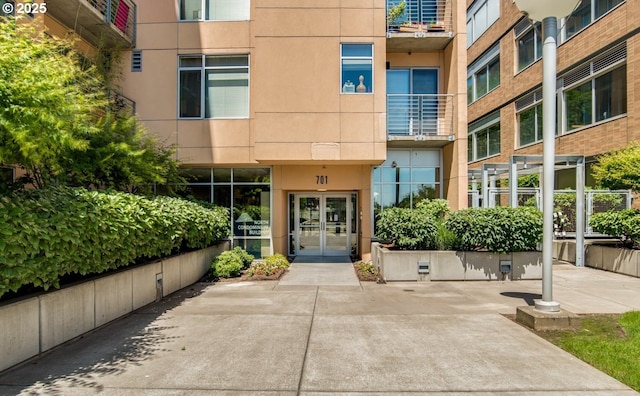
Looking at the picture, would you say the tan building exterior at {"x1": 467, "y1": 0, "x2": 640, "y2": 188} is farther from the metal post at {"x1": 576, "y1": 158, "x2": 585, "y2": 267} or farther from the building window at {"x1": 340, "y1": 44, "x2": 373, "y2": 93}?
the building window at {"x1": 340, "y1": 44, "x2": 373, "y2": 93}

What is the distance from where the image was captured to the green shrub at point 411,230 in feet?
34.5

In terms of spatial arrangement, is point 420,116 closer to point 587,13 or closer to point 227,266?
point 227,266

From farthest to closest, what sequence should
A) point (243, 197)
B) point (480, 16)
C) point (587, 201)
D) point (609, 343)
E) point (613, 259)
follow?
point (480, 16), point (587, 201), point (243, 197), point (613, 259), point (609, 343)

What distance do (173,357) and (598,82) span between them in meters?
19.3

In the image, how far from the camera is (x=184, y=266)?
9.65m

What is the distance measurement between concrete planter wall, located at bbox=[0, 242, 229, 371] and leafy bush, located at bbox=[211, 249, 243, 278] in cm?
162

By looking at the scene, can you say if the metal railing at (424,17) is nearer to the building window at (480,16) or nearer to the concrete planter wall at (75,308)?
the concrete planter wall at (75,308)

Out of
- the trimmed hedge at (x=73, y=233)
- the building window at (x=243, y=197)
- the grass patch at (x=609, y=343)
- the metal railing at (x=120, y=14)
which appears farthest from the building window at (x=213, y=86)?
the grass patch at (x=609, y=343)

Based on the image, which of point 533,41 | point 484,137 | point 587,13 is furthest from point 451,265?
point 484,137

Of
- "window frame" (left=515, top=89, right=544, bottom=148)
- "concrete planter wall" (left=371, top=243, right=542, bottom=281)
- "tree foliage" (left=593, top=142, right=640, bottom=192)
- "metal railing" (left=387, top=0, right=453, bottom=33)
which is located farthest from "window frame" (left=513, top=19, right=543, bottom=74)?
"concrete planter wall" (left=371, top=243, right=542, bottom=281)

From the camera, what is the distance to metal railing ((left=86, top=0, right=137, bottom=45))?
11.6 metres

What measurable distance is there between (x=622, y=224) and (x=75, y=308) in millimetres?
13656

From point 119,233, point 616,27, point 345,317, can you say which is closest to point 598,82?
point 616,27

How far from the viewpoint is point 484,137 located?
87.5ft
